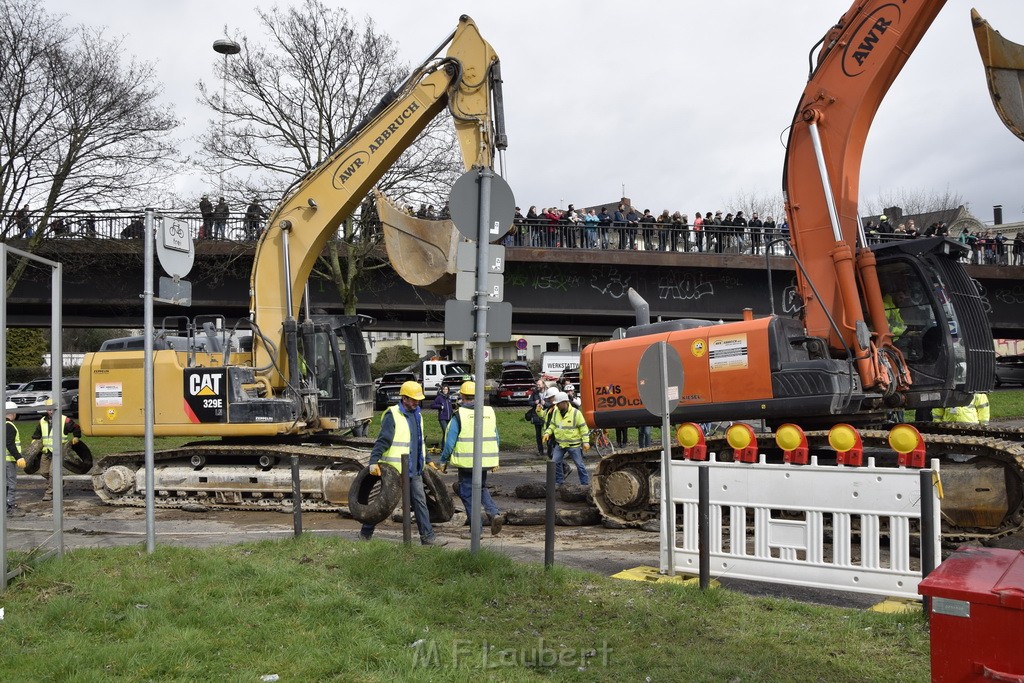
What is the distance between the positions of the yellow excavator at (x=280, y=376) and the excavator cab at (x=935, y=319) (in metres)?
5.93

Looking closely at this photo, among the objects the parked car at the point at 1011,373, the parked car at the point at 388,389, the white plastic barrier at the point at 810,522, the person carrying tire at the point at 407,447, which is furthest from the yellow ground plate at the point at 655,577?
the parked car at the point at 1011,373

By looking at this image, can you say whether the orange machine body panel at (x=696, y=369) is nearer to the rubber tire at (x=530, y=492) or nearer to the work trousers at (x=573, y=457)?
the rubber tire at (x=530, y=492)

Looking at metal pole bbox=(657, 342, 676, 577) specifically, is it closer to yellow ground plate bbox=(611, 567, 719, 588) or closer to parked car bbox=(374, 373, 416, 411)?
yellow ground plate bbox=(611, 567, 719, 588)

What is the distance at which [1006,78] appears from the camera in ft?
13.4

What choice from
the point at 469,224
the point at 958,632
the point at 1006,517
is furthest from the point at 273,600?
the point at 1006,517

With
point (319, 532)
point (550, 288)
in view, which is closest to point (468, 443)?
point (319, 532)

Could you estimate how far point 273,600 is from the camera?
22.7 feet

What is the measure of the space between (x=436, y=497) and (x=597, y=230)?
17100 millimetres

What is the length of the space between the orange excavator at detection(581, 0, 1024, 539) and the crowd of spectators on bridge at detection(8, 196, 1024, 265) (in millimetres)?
14206

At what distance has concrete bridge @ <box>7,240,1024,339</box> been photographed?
82.3 feet

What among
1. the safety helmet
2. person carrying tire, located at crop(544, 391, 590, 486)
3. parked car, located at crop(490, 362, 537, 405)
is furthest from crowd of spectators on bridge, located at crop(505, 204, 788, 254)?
the safety helmet

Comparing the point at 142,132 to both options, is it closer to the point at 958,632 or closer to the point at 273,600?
the point at 273,600

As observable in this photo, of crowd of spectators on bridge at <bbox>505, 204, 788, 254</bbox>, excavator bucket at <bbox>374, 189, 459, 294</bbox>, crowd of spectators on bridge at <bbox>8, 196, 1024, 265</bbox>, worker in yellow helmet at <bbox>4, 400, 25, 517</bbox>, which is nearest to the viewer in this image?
worker in yellow helmet at <bbox>4, 400, 25, 517</bbox>

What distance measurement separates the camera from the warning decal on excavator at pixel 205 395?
13266mm
